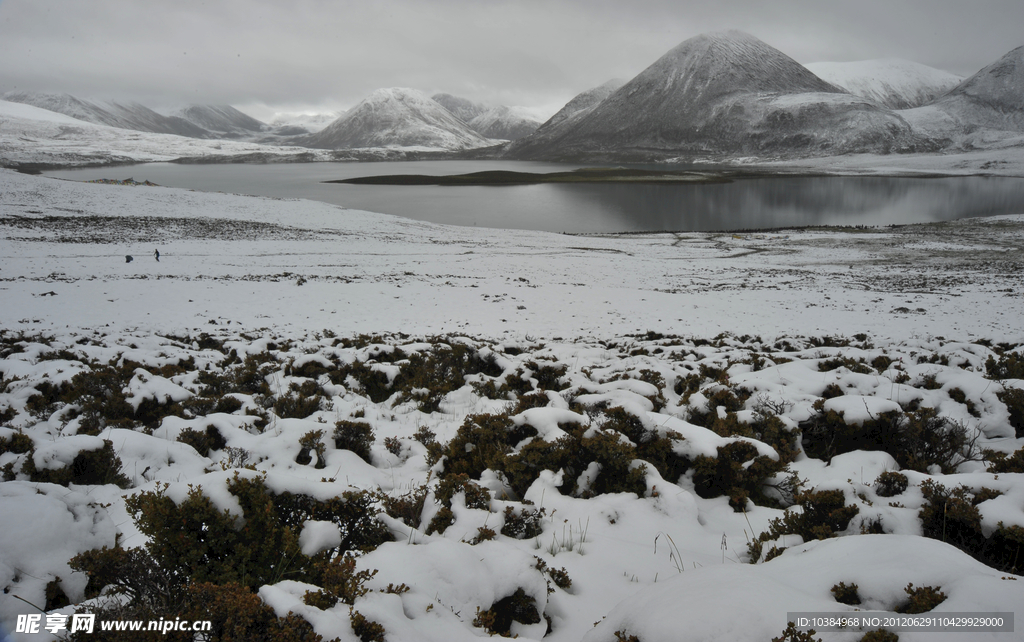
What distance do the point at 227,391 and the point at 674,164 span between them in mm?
180006

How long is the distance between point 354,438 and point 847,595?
4488 millimetres

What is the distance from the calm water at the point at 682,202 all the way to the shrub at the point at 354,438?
1612 inches

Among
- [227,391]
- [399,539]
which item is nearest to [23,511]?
[399,539]

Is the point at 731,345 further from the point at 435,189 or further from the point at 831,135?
the point at 831,135

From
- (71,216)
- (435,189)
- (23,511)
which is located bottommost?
(23,511)

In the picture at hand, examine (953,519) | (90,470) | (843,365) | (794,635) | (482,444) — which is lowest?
(482,444)

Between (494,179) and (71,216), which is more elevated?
(494,179)

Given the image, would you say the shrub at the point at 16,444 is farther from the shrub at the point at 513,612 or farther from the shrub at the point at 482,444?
the shrub at the point at 513,612

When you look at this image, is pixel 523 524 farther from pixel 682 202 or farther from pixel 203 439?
pixel 682 202

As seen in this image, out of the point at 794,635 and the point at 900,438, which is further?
the point at 900,438

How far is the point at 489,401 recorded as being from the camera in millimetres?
7102

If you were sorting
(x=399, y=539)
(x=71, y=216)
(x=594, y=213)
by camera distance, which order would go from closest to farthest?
(x=399, y=539) < (x=71, y=216) < (x=594, y=213)

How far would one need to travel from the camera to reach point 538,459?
15.2ft

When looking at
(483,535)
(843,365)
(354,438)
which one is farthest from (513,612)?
(843,365)
